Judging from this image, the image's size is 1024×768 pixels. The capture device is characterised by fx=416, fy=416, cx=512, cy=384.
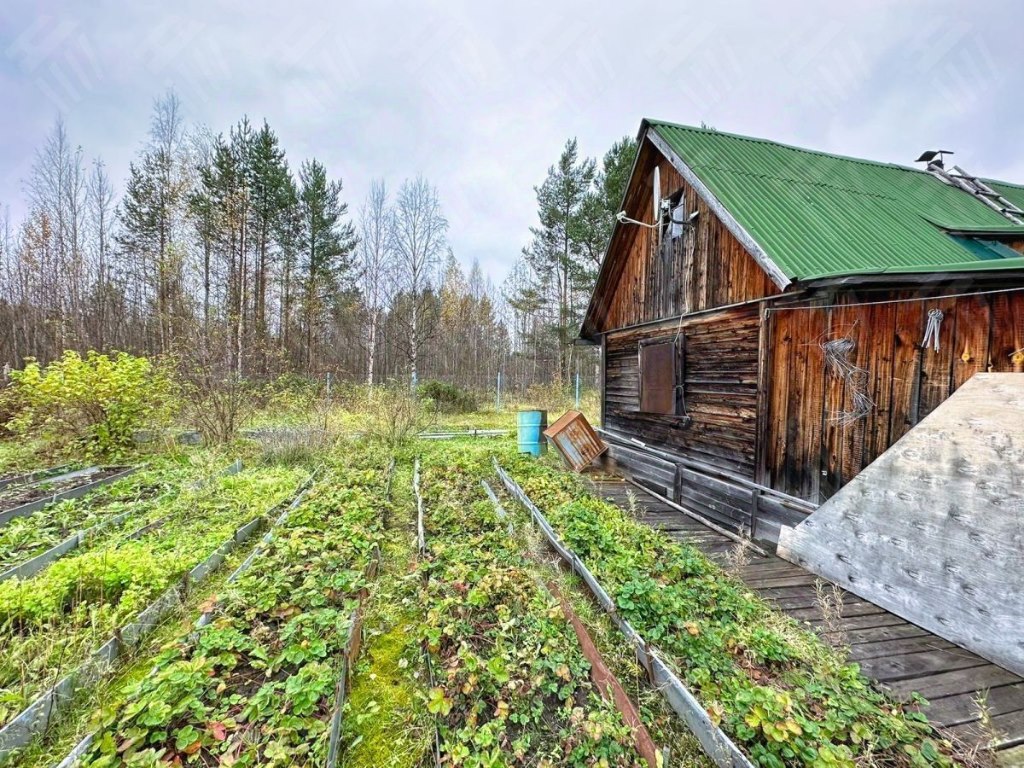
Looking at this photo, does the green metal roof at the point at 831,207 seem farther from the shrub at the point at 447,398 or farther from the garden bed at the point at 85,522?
the shrub at the point at 447,398

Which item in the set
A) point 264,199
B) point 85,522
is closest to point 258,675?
point 85,522

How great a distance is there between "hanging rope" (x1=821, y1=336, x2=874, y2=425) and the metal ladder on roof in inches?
246

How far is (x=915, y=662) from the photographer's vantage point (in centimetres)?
272

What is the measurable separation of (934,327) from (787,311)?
1.49 metres

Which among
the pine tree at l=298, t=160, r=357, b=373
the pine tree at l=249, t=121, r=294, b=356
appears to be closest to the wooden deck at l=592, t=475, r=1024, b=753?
the pine tree at l=249, t=121, r=294, b=356

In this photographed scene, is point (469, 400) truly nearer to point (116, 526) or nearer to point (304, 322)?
point (304, 322)

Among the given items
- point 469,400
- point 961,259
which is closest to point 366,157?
point 469,400

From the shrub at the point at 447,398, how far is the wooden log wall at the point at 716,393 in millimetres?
9065

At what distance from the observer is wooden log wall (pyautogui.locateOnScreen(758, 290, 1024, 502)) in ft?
11.6

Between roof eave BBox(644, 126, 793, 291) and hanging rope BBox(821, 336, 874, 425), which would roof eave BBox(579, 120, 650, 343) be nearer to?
roof eave BBox(644, 126, 793, 291)

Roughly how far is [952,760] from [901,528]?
1.77 m

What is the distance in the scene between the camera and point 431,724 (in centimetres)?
229

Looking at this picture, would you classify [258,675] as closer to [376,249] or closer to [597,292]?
[597,292]

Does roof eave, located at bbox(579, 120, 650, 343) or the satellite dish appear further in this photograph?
roof eave, located at bbox(579, 120, 650, 343)
